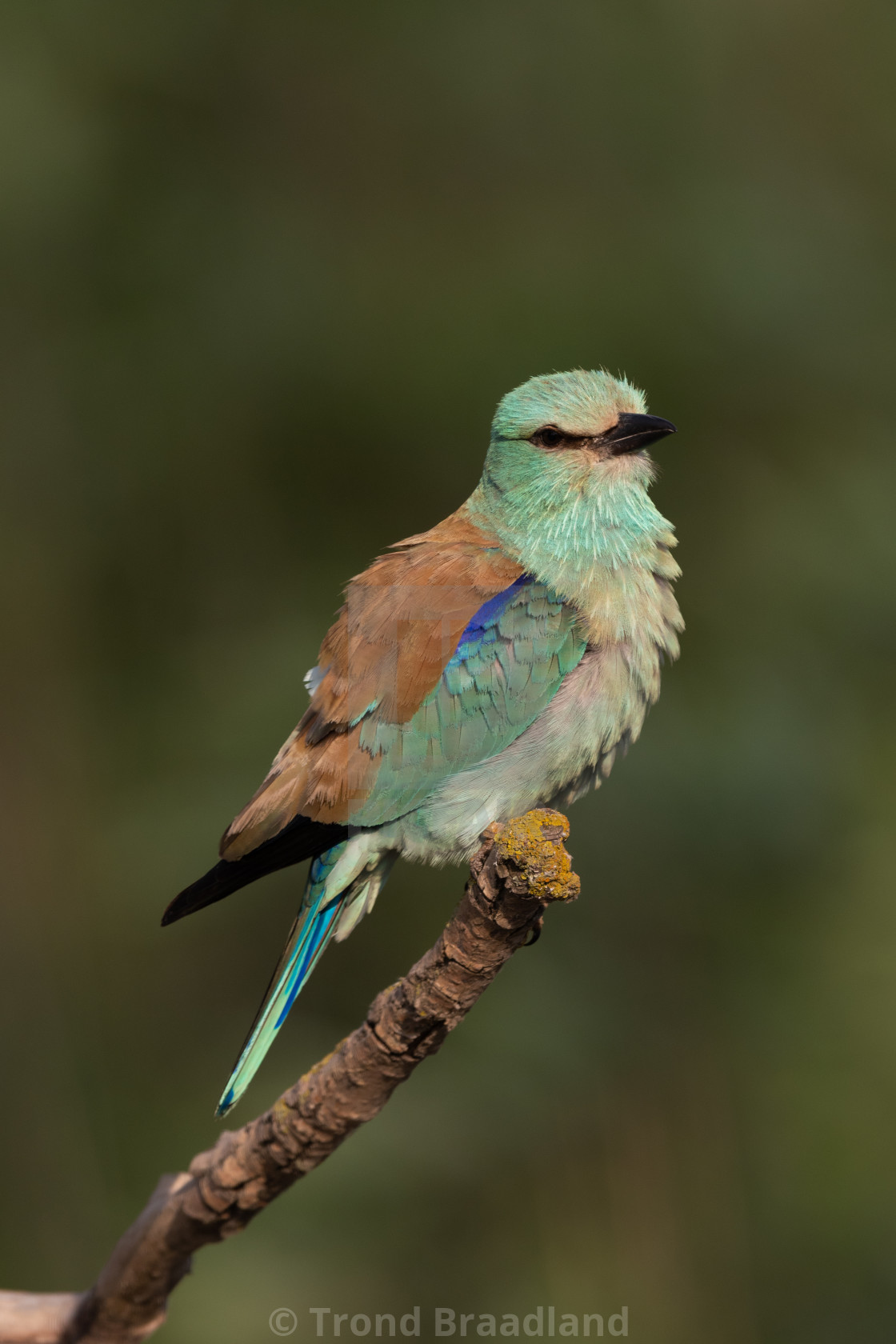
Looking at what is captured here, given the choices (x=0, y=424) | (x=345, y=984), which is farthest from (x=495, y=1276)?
(x=0, y=424)

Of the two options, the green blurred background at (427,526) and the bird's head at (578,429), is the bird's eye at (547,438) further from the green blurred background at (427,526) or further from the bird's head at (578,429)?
the green blurred background at (427,526)

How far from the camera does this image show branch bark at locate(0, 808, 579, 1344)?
2.07 meters

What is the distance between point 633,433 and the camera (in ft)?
10.0

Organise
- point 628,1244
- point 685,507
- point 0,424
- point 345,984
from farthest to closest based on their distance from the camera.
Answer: point 0,424
point 685,507
point 345,984
point 628,1244

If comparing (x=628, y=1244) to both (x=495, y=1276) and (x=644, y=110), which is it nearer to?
(x=495, y=1276)

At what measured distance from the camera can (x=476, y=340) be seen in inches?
223

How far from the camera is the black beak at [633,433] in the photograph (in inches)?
119

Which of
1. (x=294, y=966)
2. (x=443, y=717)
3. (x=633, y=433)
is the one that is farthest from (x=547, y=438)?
(x=294, y=966)

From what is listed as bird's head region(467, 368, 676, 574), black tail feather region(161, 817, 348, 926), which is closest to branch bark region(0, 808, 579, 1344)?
black tail feather region(161, 817, 348, 926)

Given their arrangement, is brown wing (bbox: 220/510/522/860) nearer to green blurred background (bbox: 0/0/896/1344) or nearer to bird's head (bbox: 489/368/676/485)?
bird's head (bbox: 489/368/676/485)

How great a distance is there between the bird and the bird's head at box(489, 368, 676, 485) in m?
0.11

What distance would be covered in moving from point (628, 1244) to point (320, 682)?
2.79m

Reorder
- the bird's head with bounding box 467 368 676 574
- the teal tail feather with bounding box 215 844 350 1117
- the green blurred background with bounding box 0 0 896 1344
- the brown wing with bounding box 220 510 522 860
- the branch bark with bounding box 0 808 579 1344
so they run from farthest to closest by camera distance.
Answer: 1. the green blurred background with bounding box 0 0 896 1344
2. the bird's head with bounding box 467 368 676 574
3. the brown wing with bounding box 220 510 522 860
4. the teal tail feather with bounding box 215 844 350 1117
5. the branch bark with bounding box 0 808 579 1344

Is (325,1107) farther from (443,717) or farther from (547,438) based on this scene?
(547,438)
